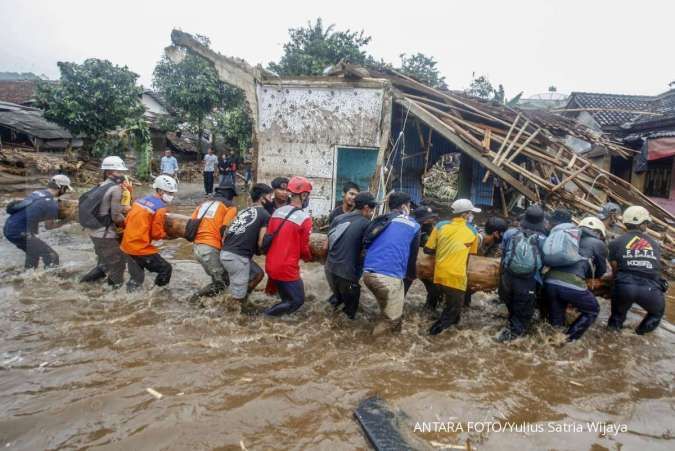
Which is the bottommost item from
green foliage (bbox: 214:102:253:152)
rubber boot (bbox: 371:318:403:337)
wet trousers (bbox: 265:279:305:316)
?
rubber boot (bbox: 371:318:403:337)

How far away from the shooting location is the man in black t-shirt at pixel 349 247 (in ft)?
14.9

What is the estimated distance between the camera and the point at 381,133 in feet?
31.3

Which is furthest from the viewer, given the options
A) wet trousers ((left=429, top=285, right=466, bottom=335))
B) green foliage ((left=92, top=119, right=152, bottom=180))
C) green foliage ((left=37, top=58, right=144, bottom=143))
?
green foliage ((left=92, top=119, right=152, bottom=180))

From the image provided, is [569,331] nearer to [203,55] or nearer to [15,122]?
[203,55]

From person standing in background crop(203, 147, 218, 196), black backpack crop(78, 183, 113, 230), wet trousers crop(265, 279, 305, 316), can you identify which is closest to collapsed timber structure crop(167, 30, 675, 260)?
person standing in background crop(203, 147, 218, 196)

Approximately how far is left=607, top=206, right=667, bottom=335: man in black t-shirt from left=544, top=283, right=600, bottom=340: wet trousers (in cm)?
59

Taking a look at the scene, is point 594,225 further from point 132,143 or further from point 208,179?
point 132,143

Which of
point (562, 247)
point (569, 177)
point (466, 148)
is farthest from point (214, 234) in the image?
point (569, 177)

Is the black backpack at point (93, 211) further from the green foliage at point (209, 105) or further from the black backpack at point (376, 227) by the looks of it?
the green foliage at point (209, 105)

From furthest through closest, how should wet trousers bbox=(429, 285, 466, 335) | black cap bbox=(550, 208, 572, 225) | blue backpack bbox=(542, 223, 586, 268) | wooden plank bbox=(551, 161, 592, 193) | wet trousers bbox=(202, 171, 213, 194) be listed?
wet trousers bbox=(202, 171, 213, 194) → wooden plank bbox=(551, 161, 592, 193) → black cap bbox=(550, 208, 572, 225) → wet trousers bbox=(429, 285, 466, 335) → blue backpack bbox=(542, 223, 586, 268)

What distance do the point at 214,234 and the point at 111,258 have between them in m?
1.71

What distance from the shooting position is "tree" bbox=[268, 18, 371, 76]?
1933 cm

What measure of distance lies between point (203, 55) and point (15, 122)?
1456 cm

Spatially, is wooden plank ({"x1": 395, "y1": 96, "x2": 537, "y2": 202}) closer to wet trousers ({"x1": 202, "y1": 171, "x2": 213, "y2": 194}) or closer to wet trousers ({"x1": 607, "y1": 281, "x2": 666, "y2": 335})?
wet trousers ({"x1": 607, "y1": 281, "x2": 666, "y2": 335})
